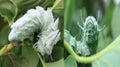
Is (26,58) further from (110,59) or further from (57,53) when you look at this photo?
(110,59)

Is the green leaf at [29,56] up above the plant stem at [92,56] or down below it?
above

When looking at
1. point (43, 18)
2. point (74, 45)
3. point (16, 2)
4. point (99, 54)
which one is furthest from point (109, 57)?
point (16, 2)

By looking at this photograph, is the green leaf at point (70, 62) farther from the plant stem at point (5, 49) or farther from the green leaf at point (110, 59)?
the plant stem at point (5, 49)

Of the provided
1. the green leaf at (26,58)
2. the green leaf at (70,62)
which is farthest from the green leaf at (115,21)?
the green leaf at (26,58)

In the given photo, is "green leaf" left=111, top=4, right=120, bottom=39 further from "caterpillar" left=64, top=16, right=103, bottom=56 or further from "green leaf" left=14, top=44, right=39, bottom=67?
"green leaf" left=14, top=44, right=39, bottom=67

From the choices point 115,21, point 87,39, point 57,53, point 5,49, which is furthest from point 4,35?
point 115,21

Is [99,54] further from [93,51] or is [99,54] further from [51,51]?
[51,51]

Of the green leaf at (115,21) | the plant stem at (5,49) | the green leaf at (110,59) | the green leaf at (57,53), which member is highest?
the plant stem at (5,49)
